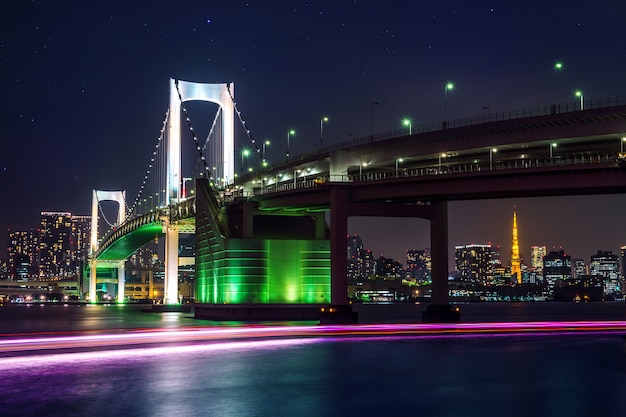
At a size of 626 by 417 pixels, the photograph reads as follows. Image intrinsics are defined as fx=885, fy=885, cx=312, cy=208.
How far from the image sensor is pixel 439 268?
72.8 m

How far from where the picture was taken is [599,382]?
1108 inches

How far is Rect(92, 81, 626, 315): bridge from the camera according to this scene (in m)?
54.1

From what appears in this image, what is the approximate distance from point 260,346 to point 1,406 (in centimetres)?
2076

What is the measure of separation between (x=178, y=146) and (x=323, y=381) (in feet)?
296

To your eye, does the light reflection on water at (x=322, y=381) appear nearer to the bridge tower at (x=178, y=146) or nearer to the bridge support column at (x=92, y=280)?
the bridge tower at (x=178, y=146)

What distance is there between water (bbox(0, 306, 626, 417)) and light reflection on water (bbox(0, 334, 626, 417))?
1.5 inches

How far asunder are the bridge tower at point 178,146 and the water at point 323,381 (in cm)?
6118

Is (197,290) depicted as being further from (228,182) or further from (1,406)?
(1,406)

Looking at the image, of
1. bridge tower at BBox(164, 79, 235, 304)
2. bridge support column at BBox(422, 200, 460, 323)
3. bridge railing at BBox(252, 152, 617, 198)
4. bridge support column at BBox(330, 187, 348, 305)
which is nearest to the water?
bridge railing at BBox(252, 152, 617, 198)

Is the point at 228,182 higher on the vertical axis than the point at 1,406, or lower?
higher

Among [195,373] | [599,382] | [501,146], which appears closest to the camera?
[599,382]

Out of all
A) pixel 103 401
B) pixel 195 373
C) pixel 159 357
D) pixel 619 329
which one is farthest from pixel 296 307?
pixel 103 401

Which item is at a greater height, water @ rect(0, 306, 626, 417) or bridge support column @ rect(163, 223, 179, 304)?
bridge support column @ rect(163, 223, 179, 304)

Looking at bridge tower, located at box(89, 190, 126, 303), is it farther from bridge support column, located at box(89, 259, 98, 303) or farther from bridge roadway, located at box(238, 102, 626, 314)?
bridge roadway, located at box(238, 102, 626, 314)
